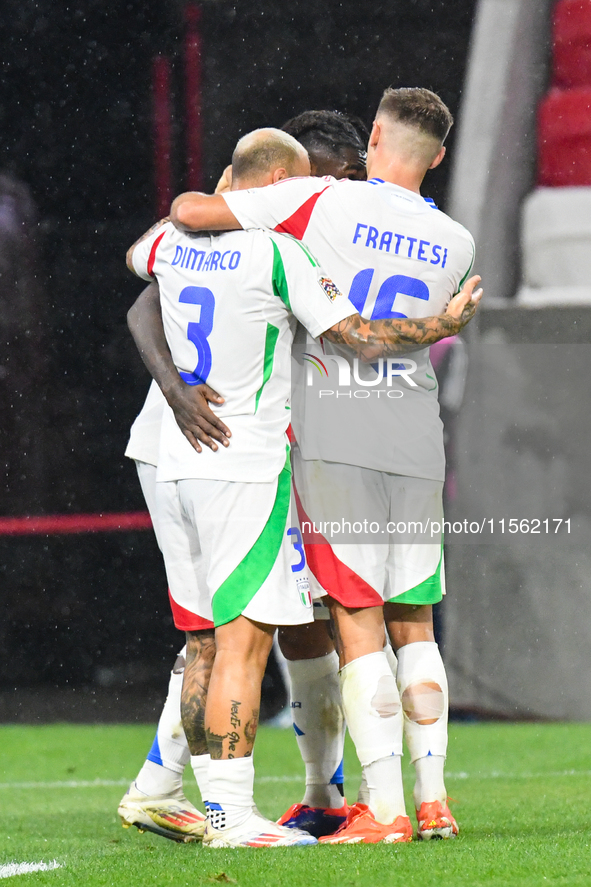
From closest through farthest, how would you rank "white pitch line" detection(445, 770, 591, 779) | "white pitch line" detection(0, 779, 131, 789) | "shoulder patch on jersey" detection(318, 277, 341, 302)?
"shoulder patch on jersey" detection(318, 277, 341, 302) → "white pitch line" detection(445, 770, 591, 779) → "white pitch line" detection(0, 779, 131, 789)

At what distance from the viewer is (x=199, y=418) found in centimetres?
237

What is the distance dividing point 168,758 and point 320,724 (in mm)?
388

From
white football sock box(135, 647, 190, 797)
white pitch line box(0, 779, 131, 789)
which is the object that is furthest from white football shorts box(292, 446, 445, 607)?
white pitch line box(0, 779, 131, 789)

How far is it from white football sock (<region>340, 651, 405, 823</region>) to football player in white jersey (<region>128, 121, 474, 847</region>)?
15 centimetres

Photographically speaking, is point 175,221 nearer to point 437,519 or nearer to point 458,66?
point 437,519

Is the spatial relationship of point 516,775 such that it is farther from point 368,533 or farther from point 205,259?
point 205,259

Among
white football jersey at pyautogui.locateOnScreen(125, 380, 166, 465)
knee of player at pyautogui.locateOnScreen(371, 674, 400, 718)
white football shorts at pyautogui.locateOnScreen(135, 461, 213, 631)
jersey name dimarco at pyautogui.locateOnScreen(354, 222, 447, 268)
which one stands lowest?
knee of player at pyautogui.locateOnScreen(371, 674, 400, 718)

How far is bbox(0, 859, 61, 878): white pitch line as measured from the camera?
2098 mm

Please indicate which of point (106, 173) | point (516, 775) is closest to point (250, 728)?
point (516, 775)

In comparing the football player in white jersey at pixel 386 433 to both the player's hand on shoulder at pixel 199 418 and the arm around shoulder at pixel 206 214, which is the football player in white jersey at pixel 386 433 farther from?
the player's hand on shoulder at pixel 199 418

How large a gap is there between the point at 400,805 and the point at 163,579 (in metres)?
3.13

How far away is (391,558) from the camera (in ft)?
8.04

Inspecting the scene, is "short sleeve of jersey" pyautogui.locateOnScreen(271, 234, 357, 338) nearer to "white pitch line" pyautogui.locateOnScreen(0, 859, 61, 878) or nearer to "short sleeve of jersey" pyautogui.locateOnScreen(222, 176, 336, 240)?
"short sleeve of jersey" pyautogui.locateOnScreen(222, 176, 336, 240)

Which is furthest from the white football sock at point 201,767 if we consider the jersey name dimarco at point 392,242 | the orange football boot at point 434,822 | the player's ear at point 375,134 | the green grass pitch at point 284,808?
the player's ear at point 375,134
